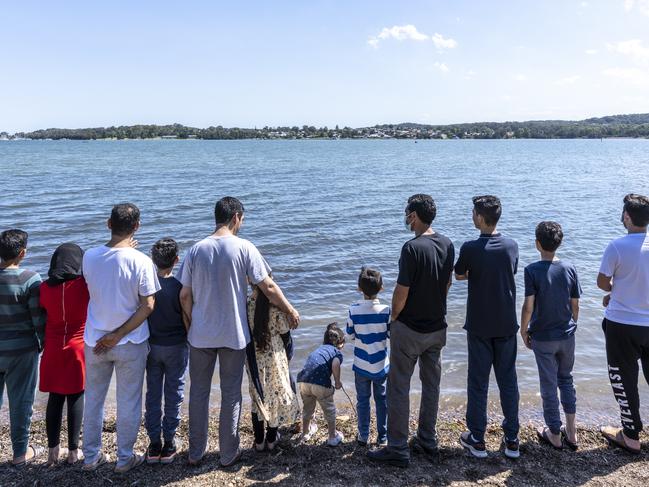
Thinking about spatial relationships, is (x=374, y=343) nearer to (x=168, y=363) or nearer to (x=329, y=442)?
(x=329, y=442)

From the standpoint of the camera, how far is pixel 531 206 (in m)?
26.0

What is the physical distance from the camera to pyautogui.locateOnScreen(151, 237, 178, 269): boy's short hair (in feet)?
14.2

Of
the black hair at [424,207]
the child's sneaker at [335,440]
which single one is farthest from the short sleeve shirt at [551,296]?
the child's sneaker at [335,440]

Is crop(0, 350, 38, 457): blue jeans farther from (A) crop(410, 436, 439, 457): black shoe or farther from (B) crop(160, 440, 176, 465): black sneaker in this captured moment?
(A) crop(410, 436, 439, 457): black shoe

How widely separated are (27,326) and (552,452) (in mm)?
5074

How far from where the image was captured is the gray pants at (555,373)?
463 cm

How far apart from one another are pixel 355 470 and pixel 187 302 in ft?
7.02

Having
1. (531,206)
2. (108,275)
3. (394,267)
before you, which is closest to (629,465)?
(108,275)

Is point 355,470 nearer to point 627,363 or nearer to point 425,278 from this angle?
point 425,278

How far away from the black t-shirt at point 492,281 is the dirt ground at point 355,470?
4.08ft

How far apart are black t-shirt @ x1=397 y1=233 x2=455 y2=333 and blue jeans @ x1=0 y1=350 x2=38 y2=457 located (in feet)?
11.2

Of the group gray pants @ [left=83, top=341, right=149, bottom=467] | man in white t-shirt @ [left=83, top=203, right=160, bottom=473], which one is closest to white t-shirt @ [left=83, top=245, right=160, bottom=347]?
man in white t-shirt @ [left=83, top=203, right=160, bottom=473]

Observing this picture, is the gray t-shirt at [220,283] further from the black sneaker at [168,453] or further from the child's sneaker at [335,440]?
Answer: the child's sneaker at [335,440]

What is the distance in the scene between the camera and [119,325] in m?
4.11
